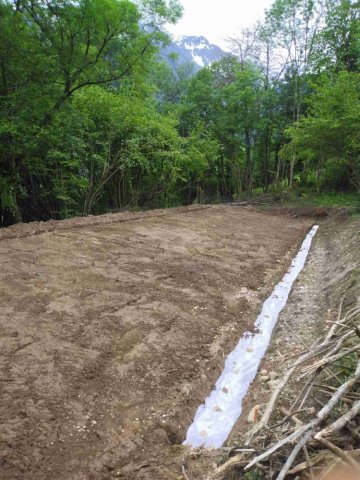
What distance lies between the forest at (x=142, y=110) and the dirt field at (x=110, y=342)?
349 centimetres

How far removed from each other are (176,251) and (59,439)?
5294mm

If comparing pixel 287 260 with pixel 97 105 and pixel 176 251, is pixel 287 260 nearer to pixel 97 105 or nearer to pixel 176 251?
pixel 176 251

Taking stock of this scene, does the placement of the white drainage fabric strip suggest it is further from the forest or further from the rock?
the forest

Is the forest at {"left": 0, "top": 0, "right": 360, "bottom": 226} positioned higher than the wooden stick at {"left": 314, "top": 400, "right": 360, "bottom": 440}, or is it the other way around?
the forest at {"left": 0, "top": 0, "right": 360, "bottom": 226}

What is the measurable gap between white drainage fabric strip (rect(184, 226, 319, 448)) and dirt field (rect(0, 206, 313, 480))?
114 mm

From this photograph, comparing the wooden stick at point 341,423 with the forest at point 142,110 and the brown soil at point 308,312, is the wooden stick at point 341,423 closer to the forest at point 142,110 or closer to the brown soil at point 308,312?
the brown soil at point 308,312

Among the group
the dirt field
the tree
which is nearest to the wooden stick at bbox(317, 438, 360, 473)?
the dirt field

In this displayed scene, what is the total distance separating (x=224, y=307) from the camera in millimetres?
5055

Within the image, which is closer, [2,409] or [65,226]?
[2,409]

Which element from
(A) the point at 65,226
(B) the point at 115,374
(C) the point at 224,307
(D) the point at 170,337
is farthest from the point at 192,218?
(B) the point at 115,374

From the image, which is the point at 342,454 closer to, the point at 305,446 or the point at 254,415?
the point at 305,446

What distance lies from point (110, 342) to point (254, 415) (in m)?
1.67

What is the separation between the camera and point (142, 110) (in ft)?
43.7

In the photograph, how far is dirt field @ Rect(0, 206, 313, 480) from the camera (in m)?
2.51
